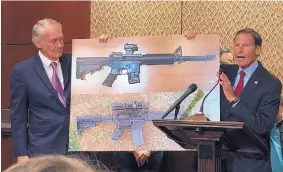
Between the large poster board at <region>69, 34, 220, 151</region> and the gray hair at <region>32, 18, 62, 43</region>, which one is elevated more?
the gray hair at <region>32, 18, 62, 43</region>

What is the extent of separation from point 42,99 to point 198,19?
179cm

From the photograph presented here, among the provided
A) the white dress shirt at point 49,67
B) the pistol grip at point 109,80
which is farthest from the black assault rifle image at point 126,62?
the white dress shirt at point 49,67

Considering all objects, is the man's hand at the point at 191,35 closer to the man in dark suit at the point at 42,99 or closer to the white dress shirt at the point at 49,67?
the man in dark suit at the point at 42,99

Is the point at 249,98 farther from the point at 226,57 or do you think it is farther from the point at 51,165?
the point at 51,165

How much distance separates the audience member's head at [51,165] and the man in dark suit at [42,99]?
264 centimetres

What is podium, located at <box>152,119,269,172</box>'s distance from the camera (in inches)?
104

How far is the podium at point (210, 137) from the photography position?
104 inches

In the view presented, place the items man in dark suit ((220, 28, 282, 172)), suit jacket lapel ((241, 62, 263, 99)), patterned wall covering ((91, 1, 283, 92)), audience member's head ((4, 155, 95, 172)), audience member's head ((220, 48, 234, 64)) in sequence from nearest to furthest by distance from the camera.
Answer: audience member's head ((4, 155, 95, 172))
man in dark suit ((220, 28, 282, 172))
suit jacket lapel ((241, 62, 263, 99))
audience member's head ((220, 48, 234, 64))
patterned wall covering ((91, 1, 283, 92))

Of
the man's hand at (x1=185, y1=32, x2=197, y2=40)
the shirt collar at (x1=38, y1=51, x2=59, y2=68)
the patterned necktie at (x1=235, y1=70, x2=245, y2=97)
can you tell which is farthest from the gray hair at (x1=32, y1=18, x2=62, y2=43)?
the patterned necktie at (x1=235, y1=70, x2=245, y2=97)

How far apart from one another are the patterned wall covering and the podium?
1667 mm

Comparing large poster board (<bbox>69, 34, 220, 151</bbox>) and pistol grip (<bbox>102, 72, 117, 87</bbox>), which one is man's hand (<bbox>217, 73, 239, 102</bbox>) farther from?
pistol grip (<bbox>102, 72, 117, 87</bbox>)

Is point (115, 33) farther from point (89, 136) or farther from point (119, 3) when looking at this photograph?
point (89, 136)

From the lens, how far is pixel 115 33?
4656mm

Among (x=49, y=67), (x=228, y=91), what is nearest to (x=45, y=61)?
(x=49, y=67)
